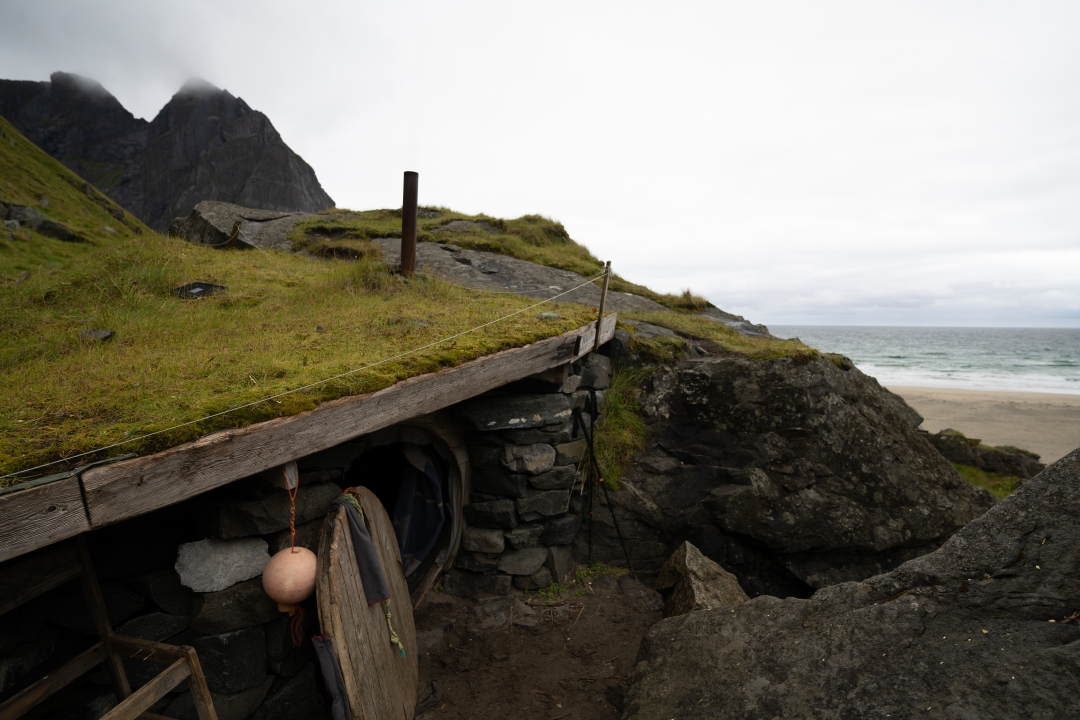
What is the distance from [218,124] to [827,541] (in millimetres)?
108787

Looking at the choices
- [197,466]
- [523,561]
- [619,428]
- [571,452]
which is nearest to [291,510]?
[197,466]

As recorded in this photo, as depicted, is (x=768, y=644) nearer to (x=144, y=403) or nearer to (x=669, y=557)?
(x=669, y=557)

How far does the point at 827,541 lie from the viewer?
5828mm

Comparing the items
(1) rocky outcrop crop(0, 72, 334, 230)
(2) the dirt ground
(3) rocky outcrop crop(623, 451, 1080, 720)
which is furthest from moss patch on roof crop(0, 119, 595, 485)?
(1) rocky outcrop crop(0, 72, 334, 230)

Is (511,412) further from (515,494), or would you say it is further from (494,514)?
(494,514)

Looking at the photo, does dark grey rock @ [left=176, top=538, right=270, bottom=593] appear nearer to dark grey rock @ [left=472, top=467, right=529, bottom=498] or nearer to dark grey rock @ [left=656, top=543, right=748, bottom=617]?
dark grey rock @ [left=472, top=467, right=529, bottom=498]

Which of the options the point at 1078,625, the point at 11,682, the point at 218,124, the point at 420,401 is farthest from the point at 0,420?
the point at 218,124

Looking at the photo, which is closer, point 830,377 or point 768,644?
point 768,644

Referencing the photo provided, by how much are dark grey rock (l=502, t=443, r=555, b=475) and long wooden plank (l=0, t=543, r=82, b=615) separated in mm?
3221

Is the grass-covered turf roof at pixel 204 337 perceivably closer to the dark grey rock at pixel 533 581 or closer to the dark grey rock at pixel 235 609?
the dark grey rock at pixel 235 609

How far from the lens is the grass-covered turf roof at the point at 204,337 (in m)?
2.84

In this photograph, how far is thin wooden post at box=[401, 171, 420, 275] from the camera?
6.75 metres

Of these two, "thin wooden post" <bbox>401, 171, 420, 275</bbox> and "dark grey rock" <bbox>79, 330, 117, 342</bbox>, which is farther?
"thin wooden post" <bbox>401, 171, 420, 275</bbox>

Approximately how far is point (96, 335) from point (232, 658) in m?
3.44
